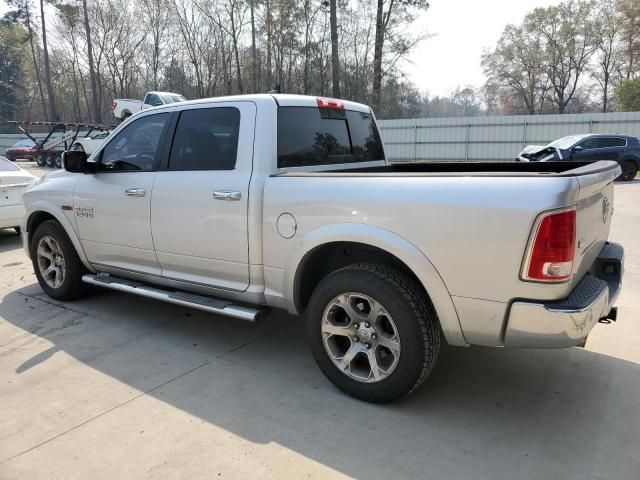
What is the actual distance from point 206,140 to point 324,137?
931 millimetres

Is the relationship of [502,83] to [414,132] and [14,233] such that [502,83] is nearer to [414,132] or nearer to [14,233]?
[414,132]

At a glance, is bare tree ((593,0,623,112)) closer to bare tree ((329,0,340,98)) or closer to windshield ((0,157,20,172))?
bare tree ((329,0,340,98))

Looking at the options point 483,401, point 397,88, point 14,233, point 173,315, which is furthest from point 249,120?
point 397,88

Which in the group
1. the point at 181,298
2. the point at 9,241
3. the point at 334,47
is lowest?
the point at 9,241

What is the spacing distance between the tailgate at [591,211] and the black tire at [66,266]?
4437mm

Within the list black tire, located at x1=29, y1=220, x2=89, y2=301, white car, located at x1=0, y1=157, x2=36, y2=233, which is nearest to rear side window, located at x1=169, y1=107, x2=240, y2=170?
black tire, located at x1=29, y1=220, x2=89, y2=301

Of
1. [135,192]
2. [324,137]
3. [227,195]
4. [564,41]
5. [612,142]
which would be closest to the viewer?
[227,195]

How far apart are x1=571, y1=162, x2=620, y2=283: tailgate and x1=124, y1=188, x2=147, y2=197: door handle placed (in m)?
3.14

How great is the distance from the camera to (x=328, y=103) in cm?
399

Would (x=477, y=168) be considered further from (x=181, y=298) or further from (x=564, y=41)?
(x=564, y=41)

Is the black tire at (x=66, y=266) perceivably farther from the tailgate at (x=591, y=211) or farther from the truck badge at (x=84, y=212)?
the tailgate at (x=591, y=211)

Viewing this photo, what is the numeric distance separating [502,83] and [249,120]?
5513 centimetres

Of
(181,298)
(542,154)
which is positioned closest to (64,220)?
(181,298)

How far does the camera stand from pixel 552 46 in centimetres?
4766
